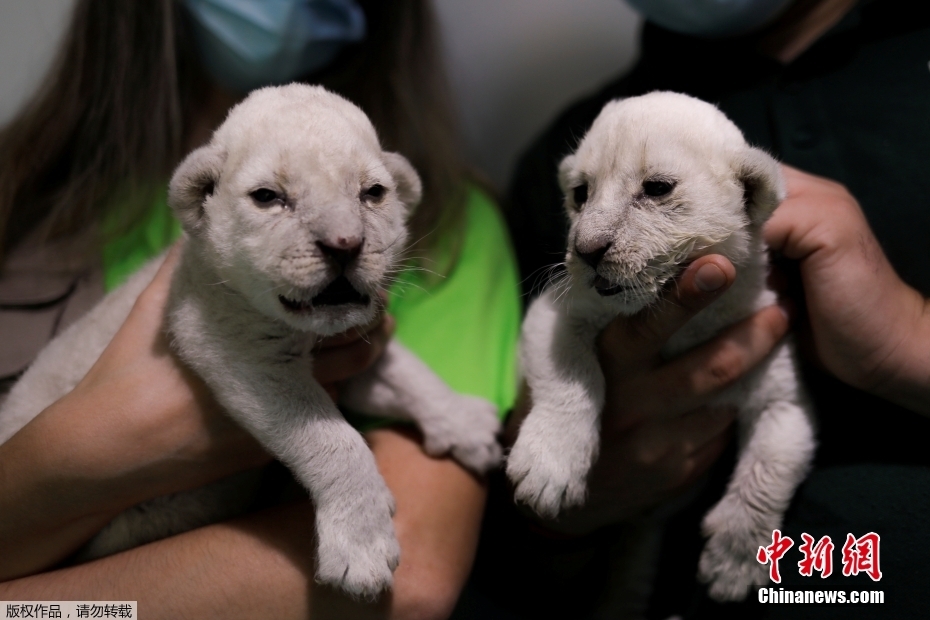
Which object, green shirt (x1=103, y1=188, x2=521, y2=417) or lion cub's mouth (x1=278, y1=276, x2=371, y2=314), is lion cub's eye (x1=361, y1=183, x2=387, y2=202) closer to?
lion cub's mouth (x1=278, y1=276, x2=371, y2=314)

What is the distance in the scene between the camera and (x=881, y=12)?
72.6 inches

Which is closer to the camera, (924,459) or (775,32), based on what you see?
(924,459)

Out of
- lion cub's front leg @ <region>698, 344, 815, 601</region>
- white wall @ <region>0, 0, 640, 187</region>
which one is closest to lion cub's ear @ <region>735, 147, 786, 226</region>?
lion cub's front leg @ <region>698, 344, 815, 601</region>

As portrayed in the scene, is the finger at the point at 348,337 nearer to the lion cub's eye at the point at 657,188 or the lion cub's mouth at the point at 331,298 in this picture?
the lion cub's mouth at the point at 331,298

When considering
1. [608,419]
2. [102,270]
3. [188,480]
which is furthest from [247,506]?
[608,419]

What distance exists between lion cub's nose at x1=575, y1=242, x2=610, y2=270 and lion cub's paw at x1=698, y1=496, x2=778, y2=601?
775 millimetres

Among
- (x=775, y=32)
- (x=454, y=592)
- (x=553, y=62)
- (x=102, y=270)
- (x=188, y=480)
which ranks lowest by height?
(x=454, y=592)

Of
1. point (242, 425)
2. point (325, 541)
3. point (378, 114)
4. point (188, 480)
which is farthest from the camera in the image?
point (378, 114)

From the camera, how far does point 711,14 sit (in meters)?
1.76

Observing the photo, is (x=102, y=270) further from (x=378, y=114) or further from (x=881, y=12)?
(x=881, y=12)

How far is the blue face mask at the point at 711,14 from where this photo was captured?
174 centimetres

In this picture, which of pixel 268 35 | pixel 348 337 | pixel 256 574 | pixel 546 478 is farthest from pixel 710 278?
pixel 268 35

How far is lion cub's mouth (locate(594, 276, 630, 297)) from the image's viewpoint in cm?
137

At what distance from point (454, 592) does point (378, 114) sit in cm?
157
